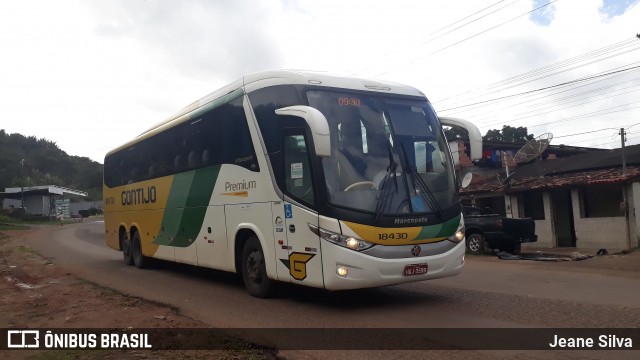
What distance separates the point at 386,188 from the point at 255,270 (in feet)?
9.32

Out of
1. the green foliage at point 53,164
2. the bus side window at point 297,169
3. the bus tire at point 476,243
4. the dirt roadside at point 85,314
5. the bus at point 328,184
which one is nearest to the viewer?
the dirt roadside at point 85,314

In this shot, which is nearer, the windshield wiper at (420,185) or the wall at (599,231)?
the windshield wiper at (420,185)

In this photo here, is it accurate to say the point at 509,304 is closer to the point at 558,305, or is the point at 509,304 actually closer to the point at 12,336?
the point at 558,305

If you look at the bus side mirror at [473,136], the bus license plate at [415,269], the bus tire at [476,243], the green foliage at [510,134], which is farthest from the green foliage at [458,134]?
the green foliage at [510,134]

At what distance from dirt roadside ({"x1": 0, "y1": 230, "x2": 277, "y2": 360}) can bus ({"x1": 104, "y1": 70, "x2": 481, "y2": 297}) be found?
1.67 m

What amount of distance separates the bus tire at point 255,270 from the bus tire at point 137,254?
253 inches

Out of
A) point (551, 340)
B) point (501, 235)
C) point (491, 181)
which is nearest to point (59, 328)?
point (551, 340)

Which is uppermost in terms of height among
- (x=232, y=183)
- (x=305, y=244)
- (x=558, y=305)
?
(x=232, y=183)

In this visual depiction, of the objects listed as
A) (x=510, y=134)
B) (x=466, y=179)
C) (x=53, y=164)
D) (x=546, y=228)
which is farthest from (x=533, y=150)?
(x=53, y=164)

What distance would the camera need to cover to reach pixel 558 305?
25.1 feet

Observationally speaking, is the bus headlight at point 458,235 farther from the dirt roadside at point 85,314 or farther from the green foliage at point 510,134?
the green foliage at point 510,134

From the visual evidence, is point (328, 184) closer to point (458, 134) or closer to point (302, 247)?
point (302, 247)

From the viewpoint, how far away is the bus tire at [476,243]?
57.9ft

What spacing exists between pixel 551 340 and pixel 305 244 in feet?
11.1
